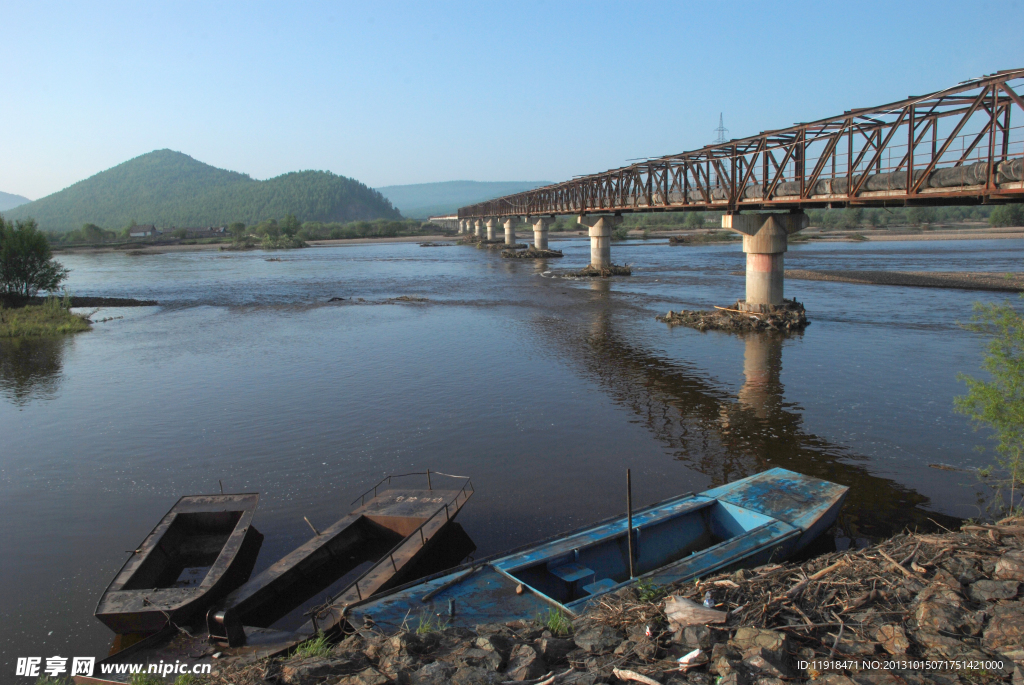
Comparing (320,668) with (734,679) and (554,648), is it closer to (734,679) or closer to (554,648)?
(554,648)

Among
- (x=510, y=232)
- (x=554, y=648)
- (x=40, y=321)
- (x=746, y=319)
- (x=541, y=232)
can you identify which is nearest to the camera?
(x=554, y=648)

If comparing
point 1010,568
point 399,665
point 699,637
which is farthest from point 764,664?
point 1010,568

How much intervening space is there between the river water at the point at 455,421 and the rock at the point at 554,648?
5.73 metres

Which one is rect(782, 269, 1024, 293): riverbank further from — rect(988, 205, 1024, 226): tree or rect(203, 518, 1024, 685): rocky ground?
rect(988, 205, 1024, 226): tree

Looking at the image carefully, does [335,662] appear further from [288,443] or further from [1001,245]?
[1001,245]

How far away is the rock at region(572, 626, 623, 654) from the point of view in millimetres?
7410

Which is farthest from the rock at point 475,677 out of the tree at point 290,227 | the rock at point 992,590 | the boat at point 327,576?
the tree at point 290,227

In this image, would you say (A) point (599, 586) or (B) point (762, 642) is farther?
(A) point (599, 586)

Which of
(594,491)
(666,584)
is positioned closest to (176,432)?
(594,491)

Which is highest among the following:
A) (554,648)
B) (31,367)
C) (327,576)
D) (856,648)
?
(856,648)

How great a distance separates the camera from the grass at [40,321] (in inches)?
1484

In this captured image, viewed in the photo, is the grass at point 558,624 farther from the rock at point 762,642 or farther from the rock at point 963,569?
the rock at point 963,569

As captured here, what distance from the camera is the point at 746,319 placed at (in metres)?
34.7

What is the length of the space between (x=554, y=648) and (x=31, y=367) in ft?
104
